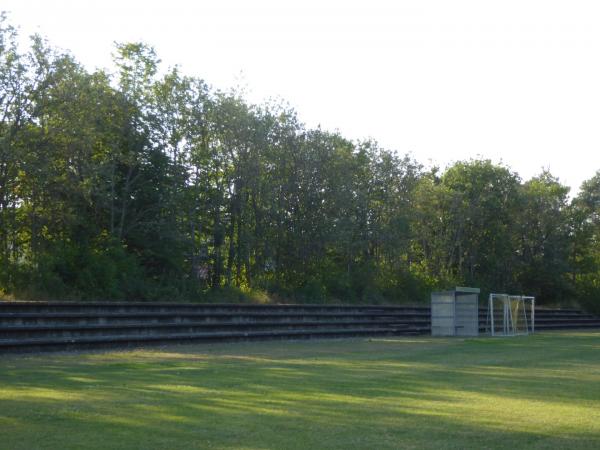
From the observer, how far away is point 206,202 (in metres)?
30.2

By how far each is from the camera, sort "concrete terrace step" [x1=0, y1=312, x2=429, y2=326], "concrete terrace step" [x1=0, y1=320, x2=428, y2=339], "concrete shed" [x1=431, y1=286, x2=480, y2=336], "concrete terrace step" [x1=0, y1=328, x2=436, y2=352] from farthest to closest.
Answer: "concrete shed" [x1=431, y1=286, x2=480, y2=336] < "concrete terrace step" [x1=0, y1=312, x2=429, y2=326] < "concrete terrace step" [x1=0, y1=320, x2=428, y2=339] < "concrete terrace step" [x1=0, y1=328, x2=436, y2=352]

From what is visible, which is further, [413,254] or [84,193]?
[413,254]

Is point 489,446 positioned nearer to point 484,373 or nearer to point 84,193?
point 484,373

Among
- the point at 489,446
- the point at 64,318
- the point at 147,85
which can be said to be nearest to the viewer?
the point at 489,446

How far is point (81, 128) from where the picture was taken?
2244 cm

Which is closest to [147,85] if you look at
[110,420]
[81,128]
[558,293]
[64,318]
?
[81,128]

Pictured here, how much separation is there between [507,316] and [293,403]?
2815 cm

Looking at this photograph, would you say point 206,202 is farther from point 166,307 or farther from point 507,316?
point 507,316

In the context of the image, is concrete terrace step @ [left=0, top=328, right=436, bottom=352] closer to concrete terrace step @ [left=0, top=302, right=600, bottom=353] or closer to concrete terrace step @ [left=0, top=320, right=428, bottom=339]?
concrete terrace step @ [left=0, top=302, right=600, bottom=353]

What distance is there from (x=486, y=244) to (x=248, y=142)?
23081mm

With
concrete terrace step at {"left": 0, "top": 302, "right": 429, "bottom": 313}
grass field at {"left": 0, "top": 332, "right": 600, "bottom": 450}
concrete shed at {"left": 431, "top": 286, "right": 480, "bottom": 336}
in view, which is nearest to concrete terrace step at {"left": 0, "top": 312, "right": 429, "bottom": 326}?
concrete terrace step at {"left": 0, "top": 302, "right": 429, "bottom": 313}

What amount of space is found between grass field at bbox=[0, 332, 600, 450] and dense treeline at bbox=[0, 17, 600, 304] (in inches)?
250

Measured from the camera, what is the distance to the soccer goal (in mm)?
36094

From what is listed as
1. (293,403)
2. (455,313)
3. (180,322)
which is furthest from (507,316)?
(293,403)
